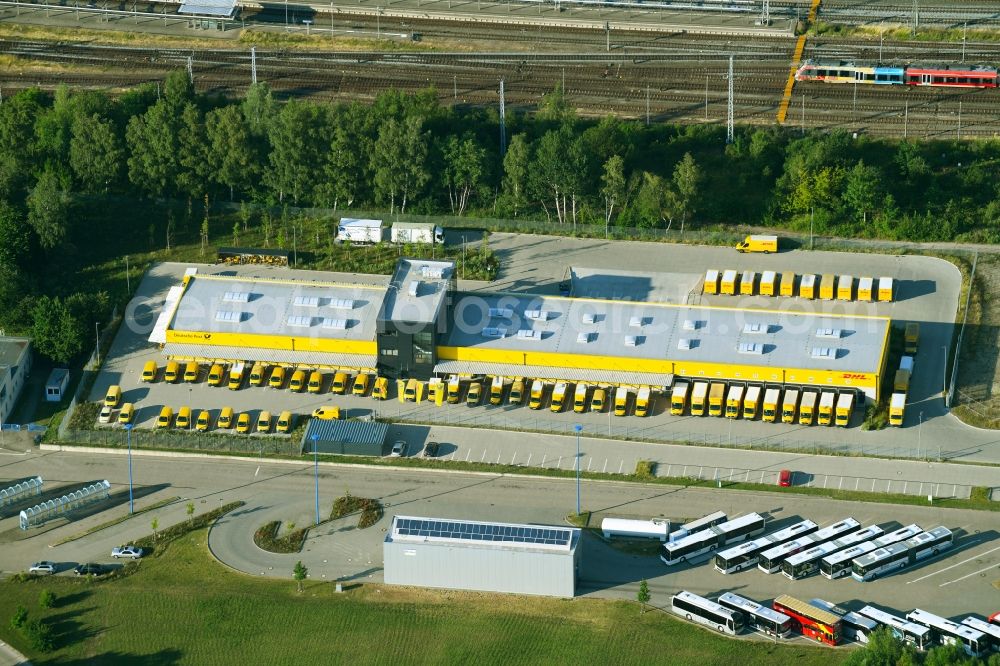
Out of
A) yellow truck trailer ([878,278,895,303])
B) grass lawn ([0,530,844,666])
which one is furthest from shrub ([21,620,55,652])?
yellow truck trailer ([878,278,895,303])

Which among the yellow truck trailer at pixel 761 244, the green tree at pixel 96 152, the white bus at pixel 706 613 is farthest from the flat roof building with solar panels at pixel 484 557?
the green tree at pixel 96 152

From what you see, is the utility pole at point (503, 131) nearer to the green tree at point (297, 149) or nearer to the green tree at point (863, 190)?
the green tree at point (297, 149)

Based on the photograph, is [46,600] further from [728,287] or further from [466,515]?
[728,287]

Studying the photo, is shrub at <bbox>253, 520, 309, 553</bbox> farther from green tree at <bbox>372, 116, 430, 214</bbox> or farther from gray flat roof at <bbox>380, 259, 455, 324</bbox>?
green tree at <bbox>372, 116, 430, 214</bbox>

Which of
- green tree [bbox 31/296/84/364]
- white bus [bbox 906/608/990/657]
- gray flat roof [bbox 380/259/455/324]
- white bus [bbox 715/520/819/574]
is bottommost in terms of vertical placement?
white bus [bbox 906/608/990/657]

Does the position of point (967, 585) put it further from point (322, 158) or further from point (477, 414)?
point (322, 158)

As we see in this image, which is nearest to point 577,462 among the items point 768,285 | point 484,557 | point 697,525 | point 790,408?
point 697,525
